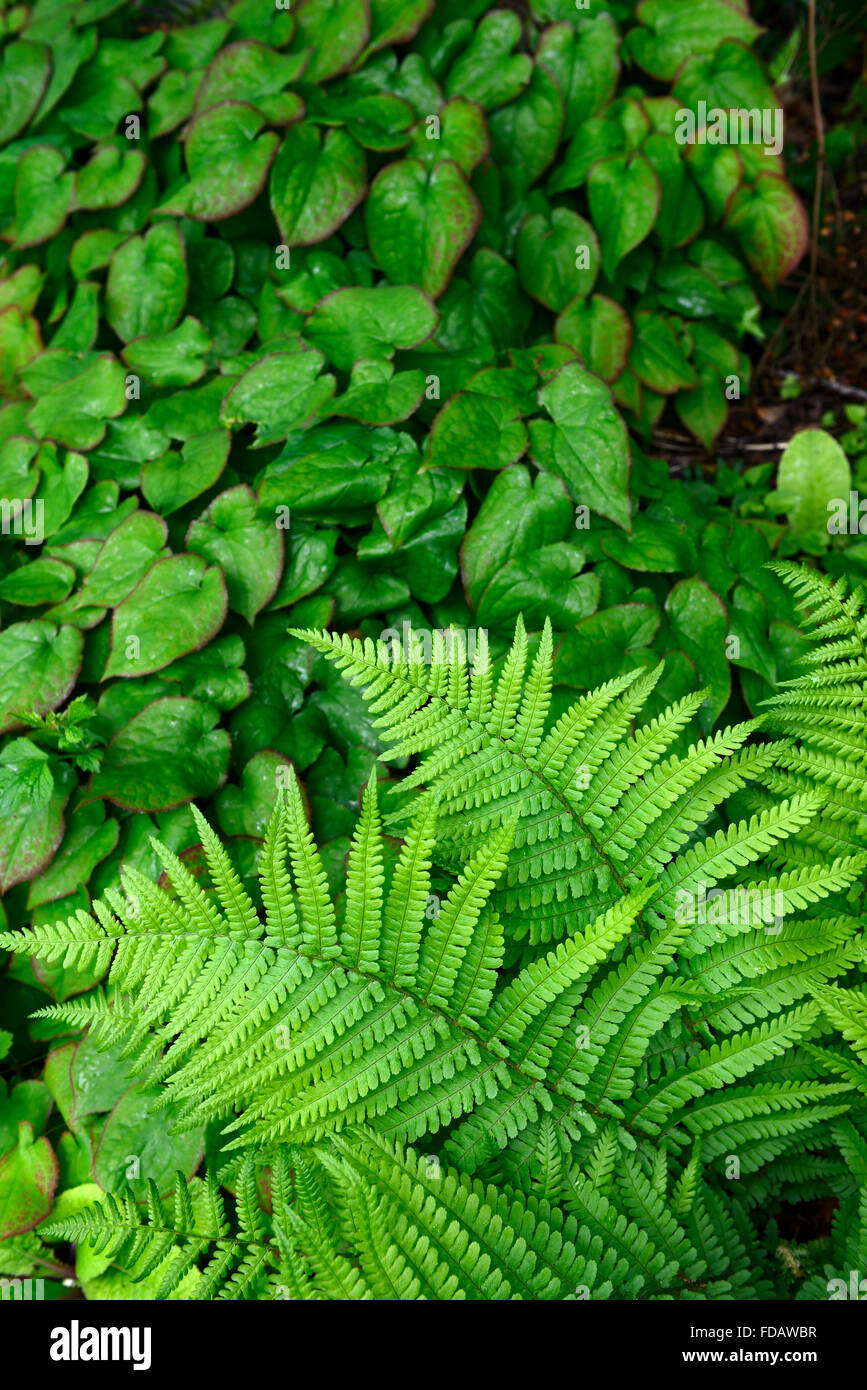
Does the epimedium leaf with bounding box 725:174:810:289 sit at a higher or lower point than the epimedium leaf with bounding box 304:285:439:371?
higher

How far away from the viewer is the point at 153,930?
176 cm

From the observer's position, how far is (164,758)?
2428 millimetres

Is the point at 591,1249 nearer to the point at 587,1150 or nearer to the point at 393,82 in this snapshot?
the point at 587,1150

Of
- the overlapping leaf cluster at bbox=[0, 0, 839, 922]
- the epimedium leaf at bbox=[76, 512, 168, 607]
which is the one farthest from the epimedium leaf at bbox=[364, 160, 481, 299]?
the epimedium leaf at bbox=[76, 512, 168, 607]

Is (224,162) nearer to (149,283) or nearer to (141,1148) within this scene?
(149,283)

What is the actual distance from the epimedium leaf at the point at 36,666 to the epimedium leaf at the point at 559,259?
1.92 m

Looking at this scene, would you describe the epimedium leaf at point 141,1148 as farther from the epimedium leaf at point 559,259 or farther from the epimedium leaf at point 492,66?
the epimedium leaf at point 492,66

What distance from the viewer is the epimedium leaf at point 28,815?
2.38 m

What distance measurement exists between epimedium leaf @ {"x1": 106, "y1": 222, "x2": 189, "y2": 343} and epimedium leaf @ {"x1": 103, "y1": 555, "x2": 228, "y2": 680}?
3.36ft

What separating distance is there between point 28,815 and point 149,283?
1.86m

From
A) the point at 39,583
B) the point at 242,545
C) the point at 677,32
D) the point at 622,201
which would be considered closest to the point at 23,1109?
the point at 39,583

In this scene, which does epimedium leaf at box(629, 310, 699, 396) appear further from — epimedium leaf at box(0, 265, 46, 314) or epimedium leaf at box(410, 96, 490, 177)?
epimedium leaf at box(0, 265, 46, 314)

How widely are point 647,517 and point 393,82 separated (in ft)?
6.17

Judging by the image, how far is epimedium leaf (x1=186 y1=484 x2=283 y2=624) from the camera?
2574 millimetres
